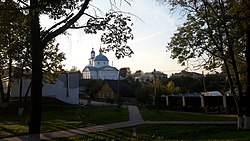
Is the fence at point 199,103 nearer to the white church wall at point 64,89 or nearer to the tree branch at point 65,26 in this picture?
the white church wall at point 64,89

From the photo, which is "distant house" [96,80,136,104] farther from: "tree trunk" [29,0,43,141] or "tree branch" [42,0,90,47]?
"tree trunk" [29,0,43,141]

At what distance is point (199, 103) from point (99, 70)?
293ft

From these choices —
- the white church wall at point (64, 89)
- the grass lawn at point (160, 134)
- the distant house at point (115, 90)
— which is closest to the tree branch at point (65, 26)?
the grass lawn at point (160, 134)

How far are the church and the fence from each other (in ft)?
269

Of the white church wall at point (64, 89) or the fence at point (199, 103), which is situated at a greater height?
the white church wall at point (64, 89)

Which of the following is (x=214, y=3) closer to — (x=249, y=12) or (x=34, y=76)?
(x=249, y=12)

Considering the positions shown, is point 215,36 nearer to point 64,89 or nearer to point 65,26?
point 65,26

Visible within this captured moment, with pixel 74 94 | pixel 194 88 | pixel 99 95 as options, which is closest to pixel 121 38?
pixel 74 94

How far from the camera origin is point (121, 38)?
1392cm

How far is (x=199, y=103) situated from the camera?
1827 inches

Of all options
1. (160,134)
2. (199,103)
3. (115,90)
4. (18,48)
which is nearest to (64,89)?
(199,103)

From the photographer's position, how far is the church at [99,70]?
134375 mm

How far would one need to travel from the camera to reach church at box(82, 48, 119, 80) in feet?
441

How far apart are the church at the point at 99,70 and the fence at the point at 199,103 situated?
8203 centimetres
